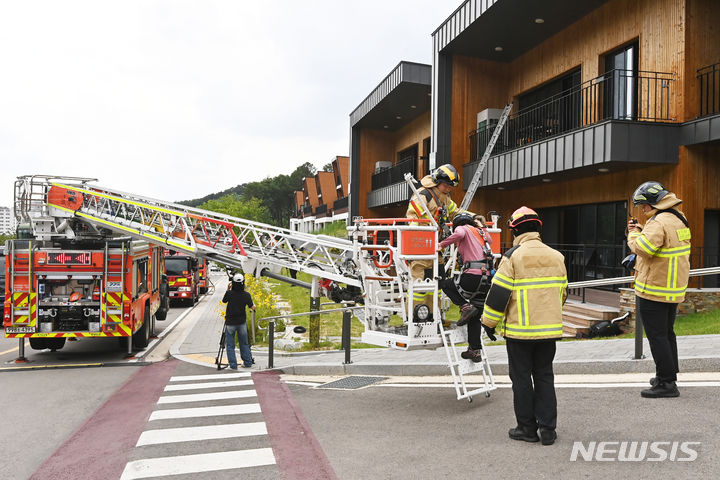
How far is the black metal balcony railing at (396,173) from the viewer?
2500cm

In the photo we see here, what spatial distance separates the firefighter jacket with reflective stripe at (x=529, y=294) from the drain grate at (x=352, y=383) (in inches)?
128

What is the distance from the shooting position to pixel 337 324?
15.4 metres

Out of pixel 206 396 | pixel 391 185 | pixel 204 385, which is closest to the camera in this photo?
pixel 206 396

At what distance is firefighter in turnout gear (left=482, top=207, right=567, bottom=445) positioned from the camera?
13.8ft

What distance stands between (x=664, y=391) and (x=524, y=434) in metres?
1.78

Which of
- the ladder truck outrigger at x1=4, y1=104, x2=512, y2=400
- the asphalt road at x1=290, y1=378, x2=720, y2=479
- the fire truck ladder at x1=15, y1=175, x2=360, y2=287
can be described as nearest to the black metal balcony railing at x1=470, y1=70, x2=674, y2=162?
the ladder truck outrigger at x1=4, y1=104, x2=512, y2=400

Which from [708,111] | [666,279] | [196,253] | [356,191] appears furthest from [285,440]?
[356,191]

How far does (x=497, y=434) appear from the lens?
464cm

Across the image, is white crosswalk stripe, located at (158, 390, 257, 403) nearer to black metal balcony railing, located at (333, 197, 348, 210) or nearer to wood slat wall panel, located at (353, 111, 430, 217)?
wood slat wall panel, located at (353, 111, 430, 217)

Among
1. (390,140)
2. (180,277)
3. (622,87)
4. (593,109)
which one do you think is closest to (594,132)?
(593,109)

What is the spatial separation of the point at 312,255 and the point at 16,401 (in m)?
5.17

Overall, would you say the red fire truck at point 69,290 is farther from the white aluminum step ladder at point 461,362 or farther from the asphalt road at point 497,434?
the white aluminum step ladder at point 461,362

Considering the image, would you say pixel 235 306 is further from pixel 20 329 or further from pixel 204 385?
pixel 20 329

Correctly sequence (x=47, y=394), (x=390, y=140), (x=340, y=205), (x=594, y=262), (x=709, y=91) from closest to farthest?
(x=47, y=394), (x=709, y=91), (x=594, y=262), (x=390, y=140), (x=340, y=205)
